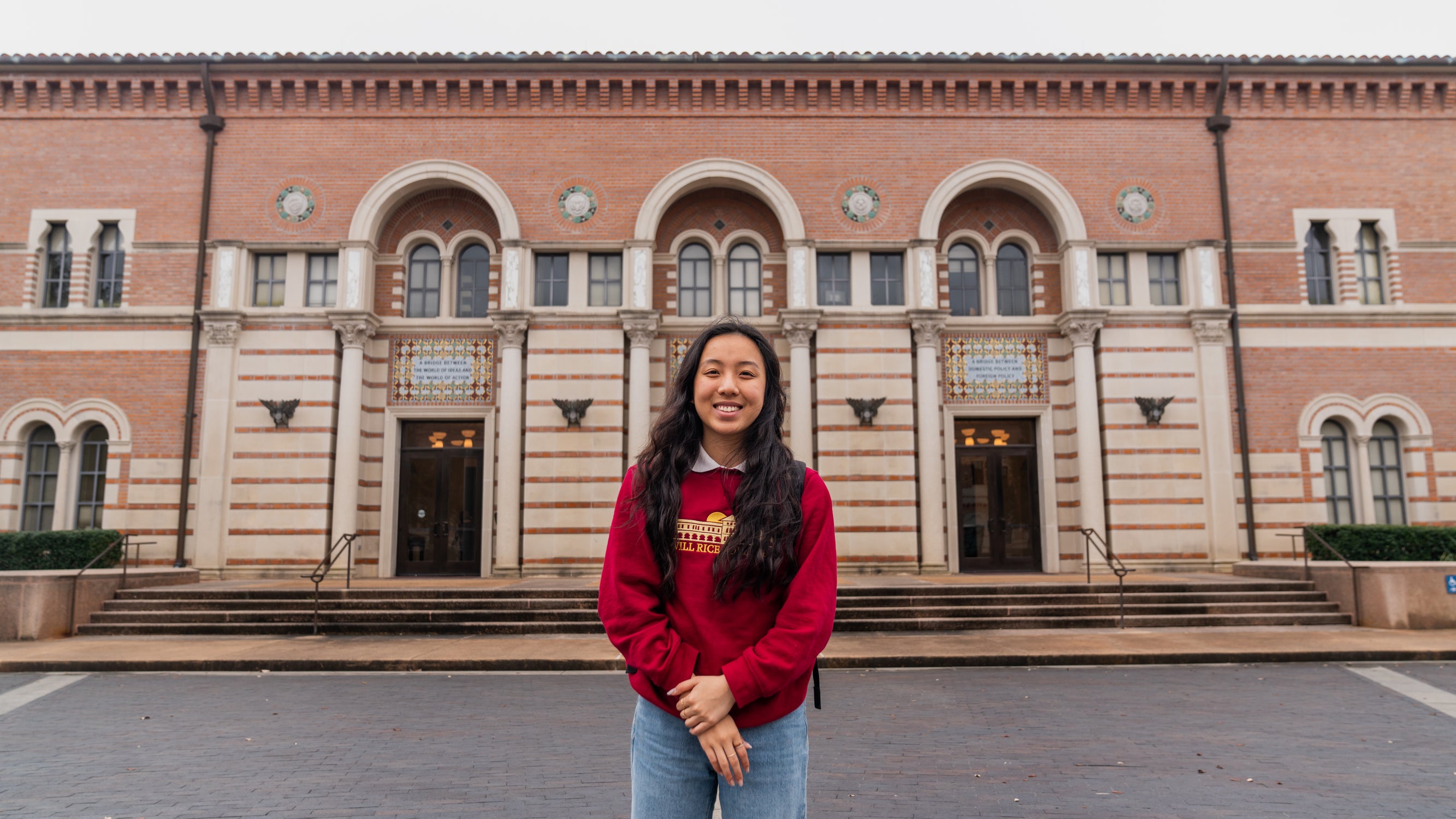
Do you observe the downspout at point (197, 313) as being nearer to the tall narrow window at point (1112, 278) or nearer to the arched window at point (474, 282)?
the arched window at point (474, 282)

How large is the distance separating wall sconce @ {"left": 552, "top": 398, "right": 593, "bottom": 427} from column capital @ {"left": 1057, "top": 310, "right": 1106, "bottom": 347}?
10392 mm

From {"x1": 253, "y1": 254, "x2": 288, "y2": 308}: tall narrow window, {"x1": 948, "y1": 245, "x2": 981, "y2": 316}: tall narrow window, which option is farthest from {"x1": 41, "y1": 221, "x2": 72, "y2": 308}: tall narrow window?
{"x1": 948, "y1": 245, "x2": 981, "y2": 316}: tall narrow window

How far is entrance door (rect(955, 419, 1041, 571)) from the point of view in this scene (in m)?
18.0

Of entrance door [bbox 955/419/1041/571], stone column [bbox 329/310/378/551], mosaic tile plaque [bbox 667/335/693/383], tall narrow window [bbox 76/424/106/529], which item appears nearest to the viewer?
stone column [bbox 329/310/378/551]

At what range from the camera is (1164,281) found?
18.3 m

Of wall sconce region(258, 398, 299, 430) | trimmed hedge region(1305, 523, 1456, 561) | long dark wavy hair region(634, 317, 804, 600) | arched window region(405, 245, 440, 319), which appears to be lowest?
trimmed hedge region(1305, 523, 1456, 561)

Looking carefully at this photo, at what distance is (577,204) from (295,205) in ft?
20.1

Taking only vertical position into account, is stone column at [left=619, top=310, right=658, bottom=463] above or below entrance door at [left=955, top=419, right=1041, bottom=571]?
above

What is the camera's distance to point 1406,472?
17547 mm

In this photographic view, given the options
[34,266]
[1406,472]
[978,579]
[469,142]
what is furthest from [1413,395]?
[34,266]

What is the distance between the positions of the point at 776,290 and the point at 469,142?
7.50m

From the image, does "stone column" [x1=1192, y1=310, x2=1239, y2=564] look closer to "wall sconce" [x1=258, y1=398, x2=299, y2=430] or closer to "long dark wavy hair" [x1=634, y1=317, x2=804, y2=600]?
"long dark wavy hair" [x1=634, y1=317, x2=804, y2=600]

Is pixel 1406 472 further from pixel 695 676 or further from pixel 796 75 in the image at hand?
pixel 695 676

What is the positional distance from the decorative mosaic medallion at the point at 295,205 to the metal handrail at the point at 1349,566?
814 inches
